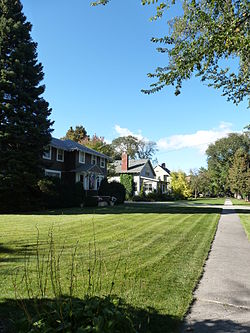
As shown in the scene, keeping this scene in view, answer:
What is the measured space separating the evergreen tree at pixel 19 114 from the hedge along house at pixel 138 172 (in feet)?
79.4

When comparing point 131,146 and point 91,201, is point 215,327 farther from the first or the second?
point 131,146

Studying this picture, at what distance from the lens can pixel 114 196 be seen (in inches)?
1177

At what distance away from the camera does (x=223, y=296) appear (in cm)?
431

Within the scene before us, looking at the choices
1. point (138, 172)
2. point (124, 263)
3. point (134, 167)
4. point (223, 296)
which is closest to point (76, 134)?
point (134, 167)

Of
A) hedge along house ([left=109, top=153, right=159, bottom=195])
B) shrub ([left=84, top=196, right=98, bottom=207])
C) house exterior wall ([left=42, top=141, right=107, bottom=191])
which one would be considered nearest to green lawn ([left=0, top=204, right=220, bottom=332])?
shrub ([left=84, top=196, right=98, bottom=207])

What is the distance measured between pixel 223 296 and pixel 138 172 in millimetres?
38931

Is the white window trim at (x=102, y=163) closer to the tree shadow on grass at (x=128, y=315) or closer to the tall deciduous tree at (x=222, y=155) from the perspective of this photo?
the tree shadow on grass at (x=128, y=315)

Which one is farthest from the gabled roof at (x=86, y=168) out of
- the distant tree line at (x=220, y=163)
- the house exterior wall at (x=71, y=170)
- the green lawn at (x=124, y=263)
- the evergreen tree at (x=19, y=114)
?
the distant tree line at (x=220, y=163)

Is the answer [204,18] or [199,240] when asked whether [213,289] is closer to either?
[199,240]

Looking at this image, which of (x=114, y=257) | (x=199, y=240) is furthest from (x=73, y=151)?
(x=114, y=257)

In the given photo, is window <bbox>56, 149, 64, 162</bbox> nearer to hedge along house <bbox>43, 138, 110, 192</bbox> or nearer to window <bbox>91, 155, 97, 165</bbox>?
hedge along house <bbox>43, 138, 110, 192</bbox>

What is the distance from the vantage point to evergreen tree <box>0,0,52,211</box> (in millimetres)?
17859

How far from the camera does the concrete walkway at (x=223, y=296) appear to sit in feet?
11.0

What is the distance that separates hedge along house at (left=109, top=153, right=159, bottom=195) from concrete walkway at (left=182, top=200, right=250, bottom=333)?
35782 millimetres
